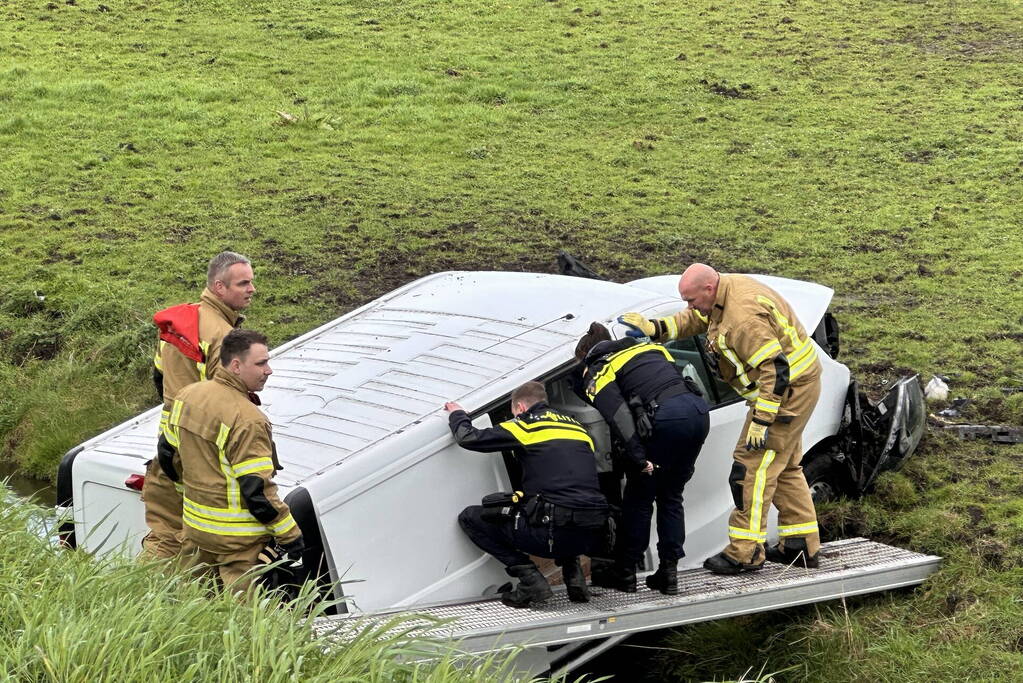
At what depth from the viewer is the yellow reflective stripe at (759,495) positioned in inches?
229

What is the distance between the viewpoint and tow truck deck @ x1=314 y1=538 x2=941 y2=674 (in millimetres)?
4625

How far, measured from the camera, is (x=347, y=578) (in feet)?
15.5

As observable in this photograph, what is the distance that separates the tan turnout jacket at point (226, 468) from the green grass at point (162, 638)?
568 mm

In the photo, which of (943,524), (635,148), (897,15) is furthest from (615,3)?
(943,524)

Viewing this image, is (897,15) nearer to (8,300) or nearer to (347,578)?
(8,300)

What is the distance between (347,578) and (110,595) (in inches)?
44.9

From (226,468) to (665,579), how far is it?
2204 mm

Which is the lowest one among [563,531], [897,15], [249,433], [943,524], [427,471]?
[943,524]

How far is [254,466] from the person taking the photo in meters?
4.59

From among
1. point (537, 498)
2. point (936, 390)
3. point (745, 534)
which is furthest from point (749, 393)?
point (936, 390)

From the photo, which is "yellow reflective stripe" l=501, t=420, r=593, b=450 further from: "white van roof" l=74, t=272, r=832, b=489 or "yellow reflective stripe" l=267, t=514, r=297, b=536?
"yellow reflective stripe" l=267, t=514, r=297, b=536

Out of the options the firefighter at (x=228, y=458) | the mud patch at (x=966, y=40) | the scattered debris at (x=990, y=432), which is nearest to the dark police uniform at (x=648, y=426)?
the firefighter at (x=228, y=458)

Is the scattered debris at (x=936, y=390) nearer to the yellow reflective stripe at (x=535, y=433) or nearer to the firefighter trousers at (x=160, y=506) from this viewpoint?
the yellow reflective stripe at (x=535, y=433)

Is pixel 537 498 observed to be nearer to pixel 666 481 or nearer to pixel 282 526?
pixel 666 481
